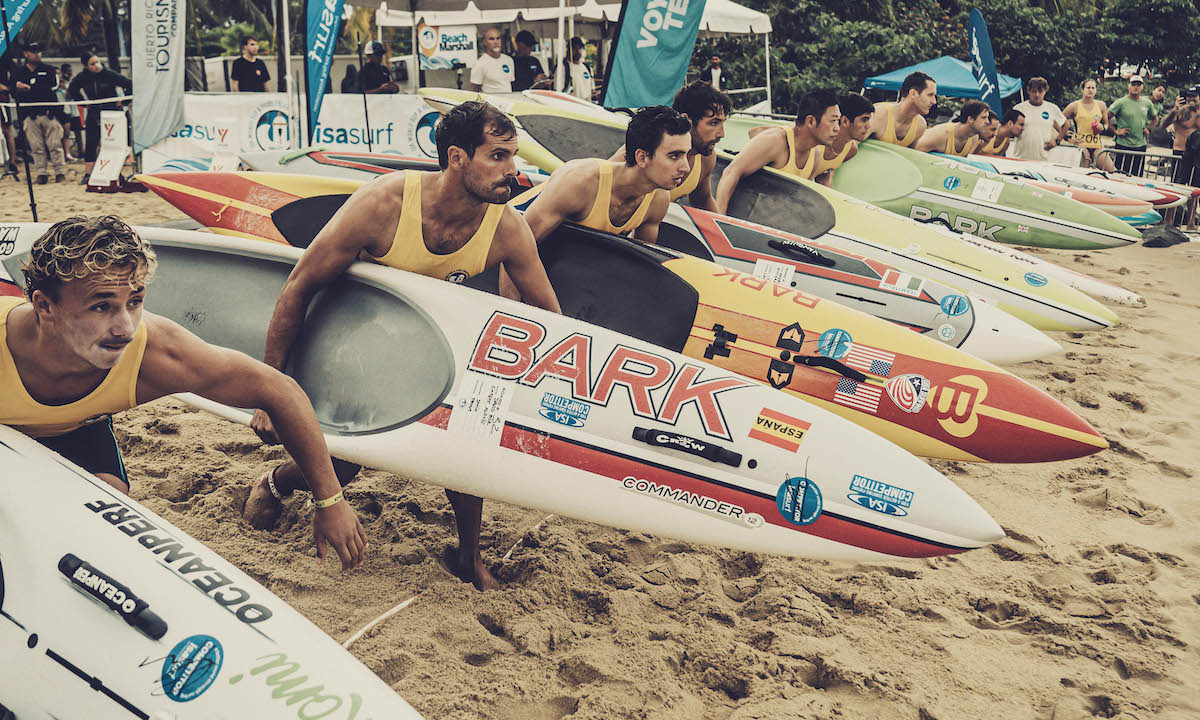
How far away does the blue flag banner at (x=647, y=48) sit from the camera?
579cm

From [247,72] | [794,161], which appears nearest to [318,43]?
[247,72]

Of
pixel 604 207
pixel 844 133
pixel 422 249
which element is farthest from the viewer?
pixel 844 133

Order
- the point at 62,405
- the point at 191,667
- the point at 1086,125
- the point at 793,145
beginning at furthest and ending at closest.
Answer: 1. the point at 1086,125
2. the point at 793,145
3. the point at 62,405
4. the point at 191,667

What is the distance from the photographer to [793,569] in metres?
2.97

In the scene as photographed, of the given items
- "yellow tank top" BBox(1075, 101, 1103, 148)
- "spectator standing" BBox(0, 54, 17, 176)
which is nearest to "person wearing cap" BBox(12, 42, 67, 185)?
"spectator standing" BBox(0, 54, 17, 176)

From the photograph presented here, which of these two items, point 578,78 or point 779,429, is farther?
point 578,78

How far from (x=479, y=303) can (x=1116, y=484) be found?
2908 mm

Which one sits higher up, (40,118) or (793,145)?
(793,145)

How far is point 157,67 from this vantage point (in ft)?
27.0

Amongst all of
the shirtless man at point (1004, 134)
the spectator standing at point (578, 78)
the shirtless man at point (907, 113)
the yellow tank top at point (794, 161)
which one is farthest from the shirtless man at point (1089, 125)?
the yellow tank top at point (794, 161)

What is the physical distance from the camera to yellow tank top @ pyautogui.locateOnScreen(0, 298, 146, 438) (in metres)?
1.87

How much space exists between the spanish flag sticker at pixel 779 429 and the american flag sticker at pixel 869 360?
32.5 inches

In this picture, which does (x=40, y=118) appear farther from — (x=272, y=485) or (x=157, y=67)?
(x=272, y=485)

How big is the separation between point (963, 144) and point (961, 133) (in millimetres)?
128
